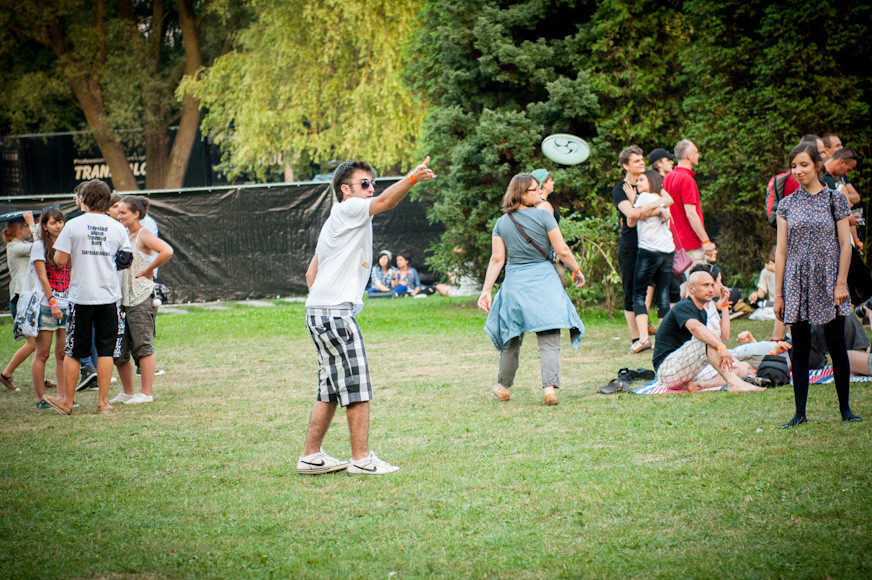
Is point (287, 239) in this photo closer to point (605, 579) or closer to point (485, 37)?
point (485, 37)

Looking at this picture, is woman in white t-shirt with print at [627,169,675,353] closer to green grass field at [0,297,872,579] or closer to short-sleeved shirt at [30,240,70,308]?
green grass field at [0,297,872,579]

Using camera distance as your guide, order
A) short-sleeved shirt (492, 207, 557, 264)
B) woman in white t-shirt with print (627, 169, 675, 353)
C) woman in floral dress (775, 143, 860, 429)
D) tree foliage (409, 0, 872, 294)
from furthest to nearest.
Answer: tree foliage (409, 0, 872, 294) → woman in white t-shirt with print (627, 169, 675, 353) → short-sleeved shirt (492, 207, 557, 264) → woman in floral dress (775, 143, 860, 429)

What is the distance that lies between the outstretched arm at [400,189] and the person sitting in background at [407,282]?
16096 mm

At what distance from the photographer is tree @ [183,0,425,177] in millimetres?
24172

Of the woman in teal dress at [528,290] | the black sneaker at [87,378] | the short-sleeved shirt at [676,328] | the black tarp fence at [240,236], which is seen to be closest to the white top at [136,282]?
the black sneaker at [87,378]

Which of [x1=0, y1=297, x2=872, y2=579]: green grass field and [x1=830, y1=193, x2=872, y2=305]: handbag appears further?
[x1=830, y1=193, x2=872, y2=305]: handbag

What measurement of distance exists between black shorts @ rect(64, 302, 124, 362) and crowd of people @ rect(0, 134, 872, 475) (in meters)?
0.01

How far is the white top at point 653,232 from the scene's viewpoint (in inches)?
397

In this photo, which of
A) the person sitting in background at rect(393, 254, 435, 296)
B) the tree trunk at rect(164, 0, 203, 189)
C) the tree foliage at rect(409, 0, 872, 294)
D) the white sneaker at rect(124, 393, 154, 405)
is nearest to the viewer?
the white sneaker at rect(124, 393, 154, 405)

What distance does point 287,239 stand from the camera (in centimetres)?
2055

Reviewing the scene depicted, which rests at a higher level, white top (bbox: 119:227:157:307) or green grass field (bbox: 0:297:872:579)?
white top (bbox: 119:227:157:307)

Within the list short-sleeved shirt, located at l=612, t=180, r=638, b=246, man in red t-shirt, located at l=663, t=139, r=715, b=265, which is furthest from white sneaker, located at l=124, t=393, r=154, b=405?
man in red t-shirt, located at l=663, t=139, r=715, b=265

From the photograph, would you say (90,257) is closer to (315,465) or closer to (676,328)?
(315,465)

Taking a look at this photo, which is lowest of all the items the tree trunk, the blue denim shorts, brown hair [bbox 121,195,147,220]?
the blue denim shorts
